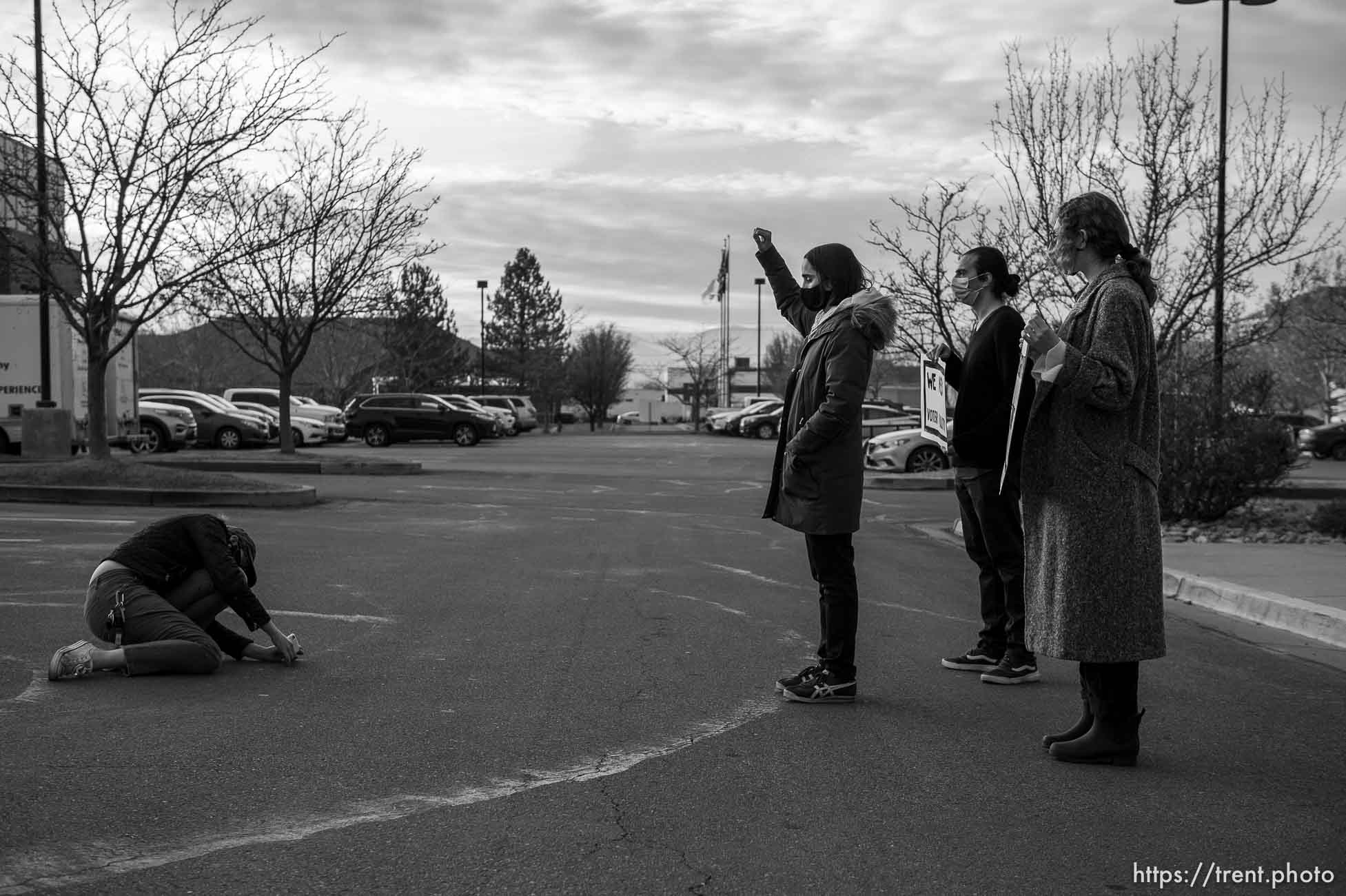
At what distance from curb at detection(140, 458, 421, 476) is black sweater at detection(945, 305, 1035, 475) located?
1850cm

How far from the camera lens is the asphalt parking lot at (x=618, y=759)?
3.75m

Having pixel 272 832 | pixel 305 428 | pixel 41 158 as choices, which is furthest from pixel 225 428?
pixel 272 832

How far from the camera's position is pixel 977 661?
6.63 meters

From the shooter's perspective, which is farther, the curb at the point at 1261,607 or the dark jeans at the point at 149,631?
the curb at the point at 1261,607

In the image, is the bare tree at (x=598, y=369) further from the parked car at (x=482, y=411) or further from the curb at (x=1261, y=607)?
the curb at (x=1261, y=607)

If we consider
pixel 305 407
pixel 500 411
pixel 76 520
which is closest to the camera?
pixel 76 520

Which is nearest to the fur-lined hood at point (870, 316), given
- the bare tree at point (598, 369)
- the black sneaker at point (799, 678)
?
the black sneaker at point (799, 678)

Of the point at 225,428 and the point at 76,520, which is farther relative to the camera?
the point at 225,428

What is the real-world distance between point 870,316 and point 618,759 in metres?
2.18

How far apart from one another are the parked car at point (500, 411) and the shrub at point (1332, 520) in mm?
33337

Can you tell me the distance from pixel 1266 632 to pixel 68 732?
6.97m

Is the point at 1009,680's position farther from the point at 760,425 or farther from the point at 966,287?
the point at 760,425

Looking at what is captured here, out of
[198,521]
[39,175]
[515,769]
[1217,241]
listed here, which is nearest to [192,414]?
[39,175]

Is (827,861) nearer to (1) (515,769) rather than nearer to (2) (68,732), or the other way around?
(1) (515,769)
